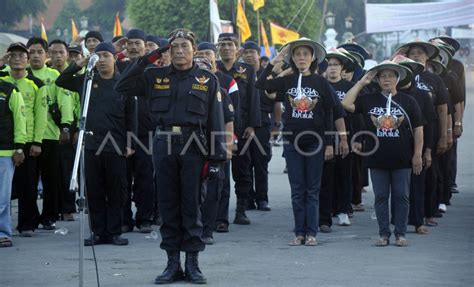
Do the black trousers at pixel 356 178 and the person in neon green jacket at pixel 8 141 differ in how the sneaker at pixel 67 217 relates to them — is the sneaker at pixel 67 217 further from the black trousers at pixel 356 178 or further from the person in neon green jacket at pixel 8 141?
the black trousers at pixel 356 178

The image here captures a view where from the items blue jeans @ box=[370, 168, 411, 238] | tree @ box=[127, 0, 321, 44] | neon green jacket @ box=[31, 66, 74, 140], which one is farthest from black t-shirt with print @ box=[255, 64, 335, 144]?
tree @ box=[127, 0, 321, 44]

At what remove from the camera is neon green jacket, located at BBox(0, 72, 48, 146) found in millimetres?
13094

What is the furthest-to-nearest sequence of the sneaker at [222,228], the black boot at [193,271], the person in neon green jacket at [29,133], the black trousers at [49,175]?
1. the black trousers at [49,175]
2. the sneaker at [222,228]
3. the person in neon green jacket at [29,133]
4. the black boot at [193,271]

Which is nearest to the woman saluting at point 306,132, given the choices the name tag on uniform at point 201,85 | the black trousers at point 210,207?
the black trousers at point 210,207

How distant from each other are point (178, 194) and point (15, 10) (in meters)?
67.1

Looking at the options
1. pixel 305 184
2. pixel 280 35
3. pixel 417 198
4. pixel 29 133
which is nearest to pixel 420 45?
pixel 417 198

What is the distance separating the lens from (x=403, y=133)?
1215cm

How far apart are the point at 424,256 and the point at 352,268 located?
1093 millimetres

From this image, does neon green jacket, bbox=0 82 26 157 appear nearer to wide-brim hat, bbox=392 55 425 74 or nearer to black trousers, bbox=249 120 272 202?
black trousers, bbox=249 120 272 202

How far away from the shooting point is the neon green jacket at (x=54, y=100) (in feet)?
45.4

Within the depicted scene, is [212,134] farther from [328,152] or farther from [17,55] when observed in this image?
[17,55]

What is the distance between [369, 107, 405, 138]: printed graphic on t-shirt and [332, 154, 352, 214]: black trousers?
211cm

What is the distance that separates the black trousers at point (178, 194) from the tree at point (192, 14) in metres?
46.4

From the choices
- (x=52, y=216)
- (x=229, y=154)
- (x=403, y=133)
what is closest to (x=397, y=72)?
(x=403, y=133)
